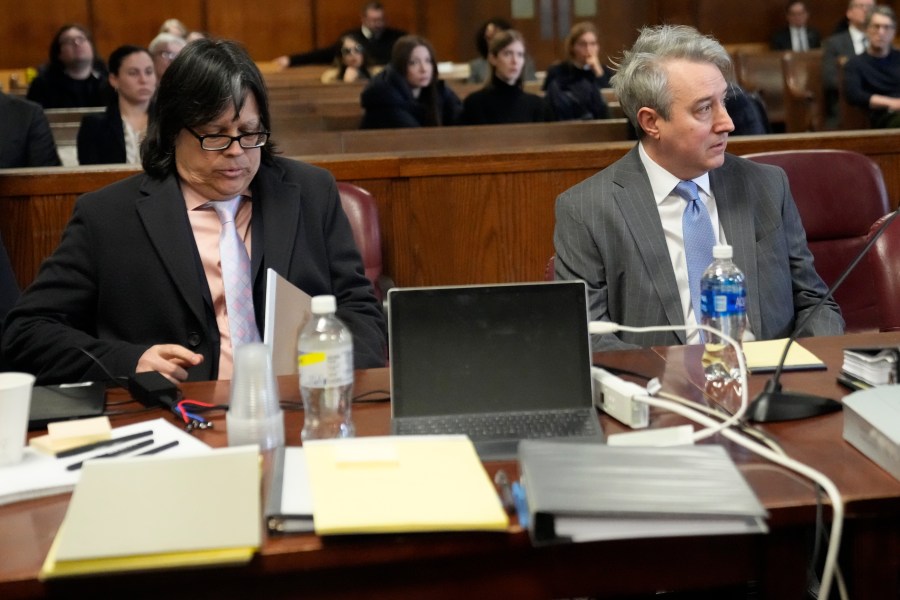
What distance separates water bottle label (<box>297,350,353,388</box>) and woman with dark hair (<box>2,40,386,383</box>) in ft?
1.90

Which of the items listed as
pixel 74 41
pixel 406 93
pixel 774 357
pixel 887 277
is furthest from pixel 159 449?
pixel 74 41

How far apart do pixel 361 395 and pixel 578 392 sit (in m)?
0.38

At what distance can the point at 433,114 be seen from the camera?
6.44 m

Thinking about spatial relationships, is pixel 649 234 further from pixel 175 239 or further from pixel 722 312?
Answer: pixel 175 239

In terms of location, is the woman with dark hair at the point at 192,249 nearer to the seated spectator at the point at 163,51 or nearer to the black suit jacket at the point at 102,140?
the black suit jacket at the point at 102,140

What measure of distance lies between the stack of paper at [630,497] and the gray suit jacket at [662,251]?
952 mm

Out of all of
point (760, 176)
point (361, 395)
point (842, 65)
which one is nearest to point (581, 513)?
point (361, 395)

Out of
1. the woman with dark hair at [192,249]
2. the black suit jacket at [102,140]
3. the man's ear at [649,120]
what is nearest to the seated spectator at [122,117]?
the black suit jacket at [102,140]

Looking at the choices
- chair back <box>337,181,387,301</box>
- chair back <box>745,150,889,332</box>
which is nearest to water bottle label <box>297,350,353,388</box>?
chair back <box>337,181,387,301</box>

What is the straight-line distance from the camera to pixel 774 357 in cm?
186

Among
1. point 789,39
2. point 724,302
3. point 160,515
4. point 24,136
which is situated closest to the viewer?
point 160,515

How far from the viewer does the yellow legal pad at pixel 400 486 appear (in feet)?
3.99

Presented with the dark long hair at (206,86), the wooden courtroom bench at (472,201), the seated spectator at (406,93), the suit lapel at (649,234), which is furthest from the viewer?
the seated spectator at (406,93)

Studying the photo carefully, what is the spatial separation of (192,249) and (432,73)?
14.6 ft
